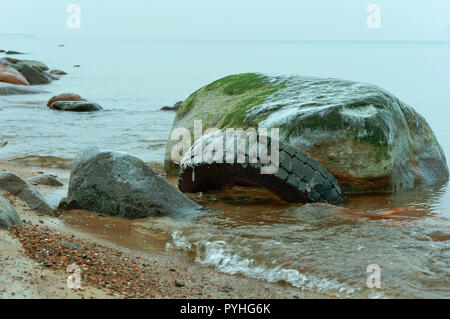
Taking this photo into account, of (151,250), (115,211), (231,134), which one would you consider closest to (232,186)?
(231,134)

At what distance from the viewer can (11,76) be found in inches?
862

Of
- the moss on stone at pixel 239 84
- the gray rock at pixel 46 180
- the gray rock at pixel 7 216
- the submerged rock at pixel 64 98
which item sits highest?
the moss on stone at pixel 239 84

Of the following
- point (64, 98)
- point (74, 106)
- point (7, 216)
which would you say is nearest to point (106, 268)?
point (7, 216)

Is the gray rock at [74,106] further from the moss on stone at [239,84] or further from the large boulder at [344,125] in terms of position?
the large boulder at [344,125]

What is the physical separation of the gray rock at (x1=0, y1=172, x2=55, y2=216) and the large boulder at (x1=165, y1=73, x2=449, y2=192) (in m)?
2.49

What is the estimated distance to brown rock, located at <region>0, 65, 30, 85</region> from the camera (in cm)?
2161

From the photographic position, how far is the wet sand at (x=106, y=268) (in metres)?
2.88

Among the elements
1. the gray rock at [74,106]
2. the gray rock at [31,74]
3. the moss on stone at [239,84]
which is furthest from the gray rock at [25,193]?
the gray rock at [31,74]

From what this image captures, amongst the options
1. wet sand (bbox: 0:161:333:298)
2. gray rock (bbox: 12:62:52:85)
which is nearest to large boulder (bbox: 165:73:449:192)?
wet sand (bbox: 0:161:333:298)

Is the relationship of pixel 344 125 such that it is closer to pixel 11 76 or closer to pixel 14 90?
pixel 14 90

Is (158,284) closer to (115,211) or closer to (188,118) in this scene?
(115,211)

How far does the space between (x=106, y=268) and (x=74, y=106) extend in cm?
1200

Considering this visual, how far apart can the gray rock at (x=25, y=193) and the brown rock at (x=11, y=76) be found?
58.6 feet
